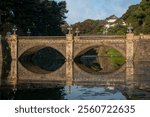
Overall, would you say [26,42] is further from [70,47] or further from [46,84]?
[46,84]

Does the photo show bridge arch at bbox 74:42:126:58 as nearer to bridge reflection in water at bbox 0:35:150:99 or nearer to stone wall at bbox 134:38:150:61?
bridge reflection in water at bbox 0:35:150:99

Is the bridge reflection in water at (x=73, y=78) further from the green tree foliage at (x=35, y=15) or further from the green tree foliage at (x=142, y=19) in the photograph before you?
the green tree foliage at (x=142, y=19)

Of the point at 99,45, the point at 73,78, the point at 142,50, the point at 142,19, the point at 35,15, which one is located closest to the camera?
the point at 73,78

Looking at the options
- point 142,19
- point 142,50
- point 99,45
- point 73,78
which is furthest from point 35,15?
point 73,78

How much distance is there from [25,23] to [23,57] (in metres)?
7.75

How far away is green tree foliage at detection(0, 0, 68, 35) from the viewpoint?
62062 millimetres

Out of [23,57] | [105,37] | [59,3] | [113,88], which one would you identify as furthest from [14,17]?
[113,88]

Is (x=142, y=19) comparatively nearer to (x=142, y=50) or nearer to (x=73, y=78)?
(x=142, y=50)

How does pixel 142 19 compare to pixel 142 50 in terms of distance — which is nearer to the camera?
pixel 142 50

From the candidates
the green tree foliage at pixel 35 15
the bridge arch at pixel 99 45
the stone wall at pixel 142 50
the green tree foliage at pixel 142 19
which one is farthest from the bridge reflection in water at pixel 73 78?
the green tree foliage at pixel 142 19

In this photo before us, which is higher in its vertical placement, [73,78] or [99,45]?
[99,45]

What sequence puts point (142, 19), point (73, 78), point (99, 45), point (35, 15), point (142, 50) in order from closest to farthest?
point (73, 78), point (99, 45), point (142, 50), point (142, 19), point (35, 15)

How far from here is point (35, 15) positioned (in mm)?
69750

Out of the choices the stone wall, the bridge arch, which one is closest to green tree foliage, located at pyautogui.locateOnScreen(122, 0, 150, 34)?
the stone wall
